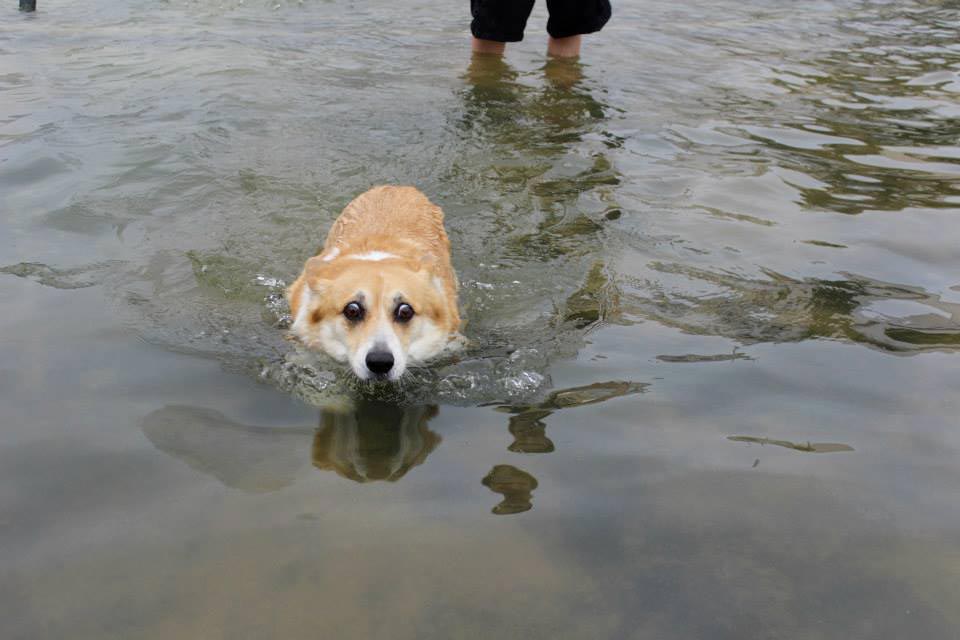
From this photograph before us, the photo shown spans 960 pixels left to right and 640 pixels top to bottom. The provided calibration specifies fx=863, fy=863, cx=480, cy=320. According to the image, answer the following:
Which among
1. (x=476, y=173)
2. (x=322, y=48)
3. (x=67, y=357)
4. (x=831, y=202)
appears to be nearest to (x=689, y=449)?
(x=67, y=357)

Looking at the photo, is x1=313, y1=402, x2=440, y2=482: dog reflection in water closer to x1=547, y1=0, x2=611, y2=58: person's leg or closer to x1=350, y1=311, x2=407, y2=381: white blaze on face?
x1=350, y1=311, x2=407, y2=381: white blaze on face

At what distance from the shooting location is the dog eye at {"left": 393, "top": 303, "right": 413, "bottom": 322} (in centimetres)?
418

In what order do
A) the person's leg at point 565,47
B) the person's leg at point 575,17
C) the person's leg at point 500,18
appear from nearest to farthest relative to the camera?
the person's leg at point 500,18 < the person's leg at point 575,17 < the person's leg at point 565,47

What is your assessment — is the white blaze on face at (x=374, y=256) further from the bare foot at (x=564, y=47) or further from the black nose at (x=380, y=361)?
the bare foot at (x=564, y=47)

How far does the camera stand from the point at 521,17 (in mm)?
8320

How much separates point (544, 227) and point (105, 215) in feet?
9.34

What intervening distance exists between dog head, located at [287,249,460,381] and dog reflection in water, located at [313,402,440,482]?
0.65 feet

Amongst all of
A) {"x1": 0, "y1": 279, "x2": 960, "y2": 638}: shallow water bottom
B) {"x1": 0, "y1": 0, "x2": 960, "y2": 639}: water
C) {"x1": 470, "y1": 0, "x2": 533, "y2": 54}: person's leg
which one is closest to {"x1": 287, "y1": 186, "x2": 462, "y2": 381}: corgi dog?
{"x1": 0, "y1": 0, "x2": 960, "y2": 639}: water

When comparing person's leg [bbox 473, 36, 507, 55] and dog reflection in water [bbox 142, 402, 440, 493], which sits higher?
person's leg [bbox 473, 36, 507, 55]

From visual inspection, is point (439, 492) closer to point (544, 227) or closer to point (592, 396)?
point (592, 396)

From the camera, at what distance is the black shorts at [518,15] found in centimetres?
826

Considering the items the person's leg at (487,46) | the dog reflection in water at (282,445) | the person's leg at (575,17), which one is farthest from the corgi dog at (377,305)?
the person's leg at (487,46)

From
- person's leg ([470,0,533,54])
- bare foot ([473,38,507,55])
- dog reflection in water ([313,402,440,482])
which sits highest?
person's leg ([470,0,533,54])

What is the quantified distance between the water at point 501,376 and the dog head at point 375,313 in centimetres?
17
